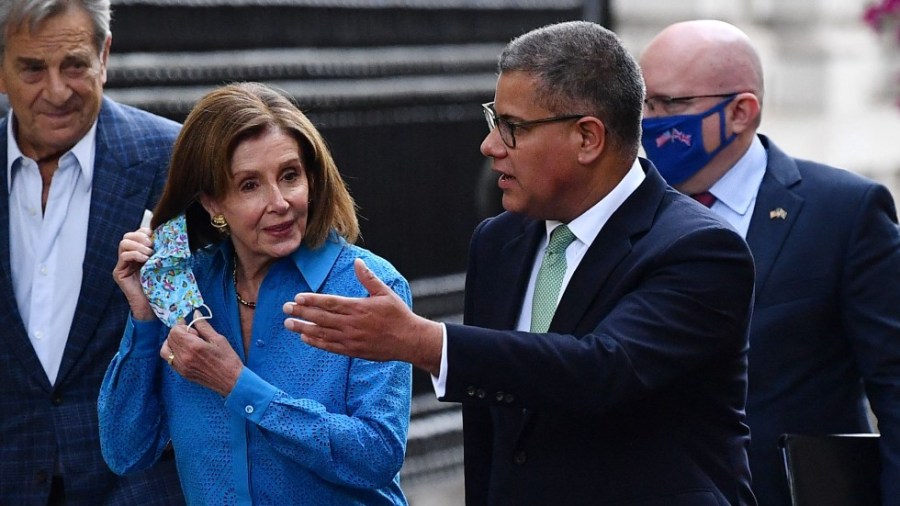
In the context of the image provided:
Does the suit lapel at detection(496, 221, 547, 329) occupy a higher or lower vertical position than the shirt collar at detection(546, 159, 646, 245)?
lower

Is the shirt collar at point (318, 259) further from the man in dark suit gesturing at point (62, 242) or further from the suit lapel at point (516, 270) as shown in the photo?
the man in dark suit gesturing at point (62, 242)

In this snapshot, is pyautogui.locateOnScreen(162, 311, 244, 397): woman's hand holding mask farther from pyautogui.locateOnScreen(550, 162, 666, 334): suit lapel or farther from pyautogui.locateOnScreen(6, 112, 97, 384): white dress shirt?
pyautogui.locateOnScreen(6, 112, 97, 384): white dress shirt

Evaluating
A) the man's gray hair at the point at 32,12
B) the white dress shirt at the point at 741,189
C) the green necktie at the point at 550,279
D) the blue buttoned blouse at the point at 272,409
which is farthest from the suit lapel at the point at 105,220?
the white dress shirt at the point at 741,189

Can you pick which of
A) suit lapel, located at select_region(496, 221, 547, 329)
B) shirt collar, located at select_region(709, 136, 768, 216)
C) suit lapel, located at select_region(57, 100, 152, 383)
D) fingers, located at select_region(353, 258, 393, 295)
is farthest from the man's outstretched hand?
shirt collar, located at select_region(709, 136, 768, 216)

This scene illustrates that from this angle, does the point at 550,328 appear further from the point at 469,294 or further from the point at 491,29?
the point at 491,29

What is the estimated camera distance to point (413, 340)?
288 centimetres

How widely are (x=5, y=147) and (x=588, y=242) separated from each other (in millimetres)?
1794

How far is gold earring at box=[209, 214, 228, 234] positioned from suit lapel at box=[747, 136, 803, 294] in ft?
4.47

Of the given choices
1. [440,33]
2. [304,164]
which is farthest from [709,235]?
[440,33]

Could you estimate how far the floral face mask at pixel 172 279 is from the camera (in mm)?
3410

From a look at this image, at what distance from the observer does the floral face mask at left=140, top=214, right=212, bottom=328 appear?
3410 millimetres

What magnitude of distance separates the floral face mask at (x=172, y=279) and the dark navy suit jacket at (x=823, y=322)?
1417mm

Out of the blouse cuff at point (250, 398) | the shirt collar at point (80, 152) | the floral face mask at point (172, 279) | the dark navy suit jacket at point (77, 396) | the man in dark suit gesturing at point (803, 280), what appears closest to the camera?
the blouse cuff at point (250, 398)

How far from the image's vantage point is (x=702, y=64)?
436 centimetres
